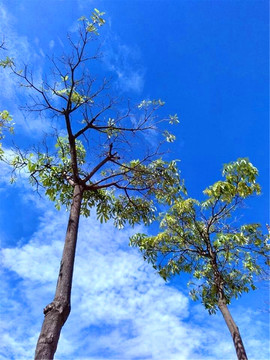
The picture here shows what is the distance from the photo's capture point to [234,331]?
6348 mm

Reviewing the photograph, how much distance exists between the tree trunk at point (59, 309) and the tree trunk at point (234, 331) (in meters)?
4.48

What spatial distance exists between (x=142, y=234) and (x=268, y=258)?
11.5 ft

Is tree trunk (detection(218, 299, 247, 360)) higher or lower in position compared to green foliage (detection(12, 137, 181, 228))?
lower

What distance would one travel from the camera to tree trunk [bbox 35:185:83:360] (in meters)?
2.75

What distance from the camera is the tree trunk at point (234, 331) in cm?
602

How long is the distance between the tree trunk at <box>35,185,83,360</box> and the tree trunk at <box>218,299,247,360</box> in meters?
4.48

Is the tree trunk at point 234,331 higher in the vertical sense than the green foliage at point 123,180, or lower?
lower

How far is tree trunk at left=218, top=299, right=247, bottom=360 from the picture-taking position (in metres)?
6.02

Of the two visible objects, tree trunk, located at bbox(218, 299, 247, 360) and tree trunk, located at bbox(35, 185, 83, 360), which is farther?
tree trunk, located at bbox(218, 299, 247, 360)

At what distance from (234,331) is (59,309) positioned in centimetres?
483

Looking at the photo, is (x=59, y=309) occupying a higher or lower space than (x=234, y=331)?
lower

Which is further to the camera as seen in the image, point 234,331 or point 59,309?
point 234,331

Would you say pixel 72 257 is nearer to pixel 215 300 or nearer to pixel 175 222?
pixel 175 222

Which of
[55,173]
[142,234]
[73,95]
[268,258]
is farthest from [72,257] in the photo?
[268,258]
